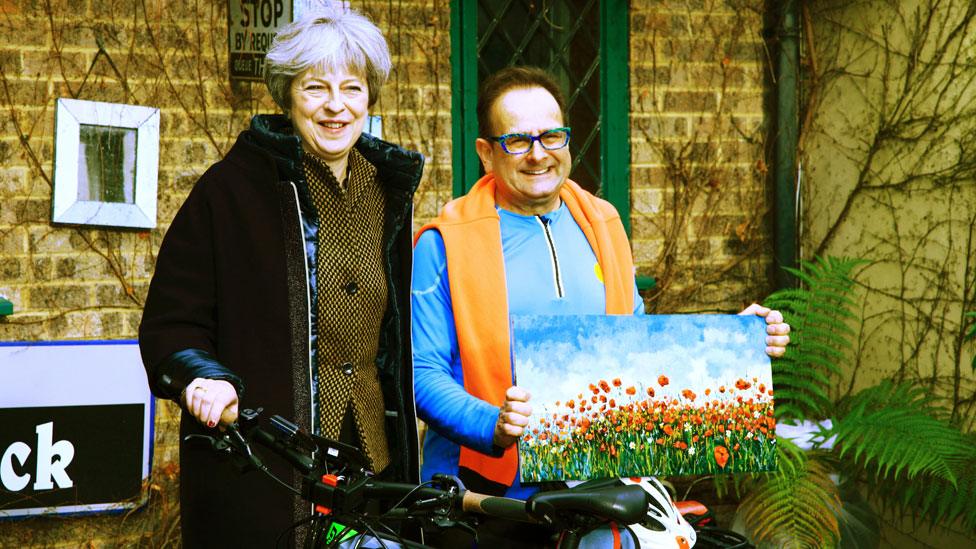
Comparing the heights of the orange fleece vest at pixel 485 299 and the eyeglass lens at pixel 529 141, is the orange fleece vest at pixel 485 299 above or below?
below

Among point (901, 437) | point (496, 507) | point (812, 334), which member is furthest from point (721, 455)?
point (812, 334)

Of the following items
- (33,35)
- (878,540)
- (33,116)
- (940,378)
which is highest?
(33,35)

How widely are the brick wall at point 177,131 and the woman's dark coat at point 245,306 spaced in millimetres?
2568

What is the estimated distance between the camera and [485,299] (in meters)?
2.89

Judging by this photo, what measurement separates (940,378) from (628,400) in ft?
10.1

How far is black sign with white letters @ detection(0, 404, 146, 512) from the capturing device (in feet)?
16.2

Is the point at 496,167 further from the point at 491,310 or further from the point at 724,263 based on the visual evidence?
the point at 724,263

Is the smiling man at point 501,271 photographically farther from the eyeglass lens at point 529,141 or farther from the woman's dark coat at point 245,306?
the woman's dark coat at point 245,306

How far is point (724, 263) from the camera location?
6070 millimetres

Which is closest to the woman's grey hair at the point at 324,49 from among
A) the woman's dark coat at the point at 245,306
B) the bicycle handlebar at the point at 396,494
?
the woman's dark coat at the point at 245,306

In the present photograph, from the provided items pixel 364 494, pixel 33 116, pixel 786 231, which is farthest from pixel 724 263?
pixel 364 494

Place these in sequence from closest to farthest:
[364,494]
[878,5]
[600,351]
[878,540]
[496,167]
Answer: [364,494] < [600,351] < [496,167] < [878,540] < [878,5]

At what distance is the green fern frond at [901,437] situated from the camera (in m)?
4.67

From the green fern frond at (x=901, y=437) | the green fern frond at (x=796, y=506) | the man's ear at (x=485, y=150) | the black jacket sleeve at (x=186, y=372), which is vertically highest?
the man's ear at (x=485, y=150)
